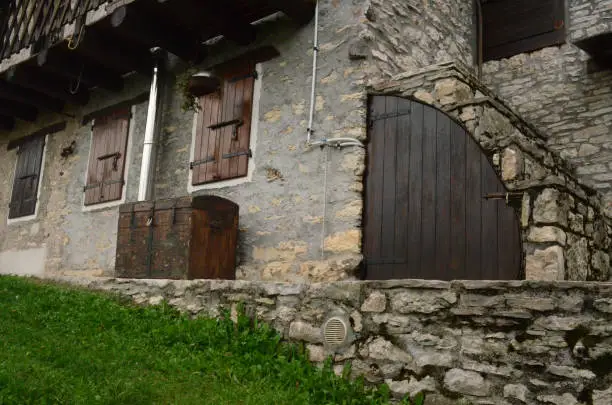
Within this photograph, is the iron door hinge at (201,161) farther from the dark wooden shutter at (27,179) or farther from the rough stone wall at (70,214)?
the dark wooden shutter at (27,179)

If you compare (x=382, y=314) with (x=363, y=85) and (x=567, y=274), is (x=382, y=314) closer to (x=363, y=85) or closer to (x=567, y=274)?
(x=567, y=274)

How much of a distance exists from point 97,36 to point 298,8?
3053 millimetres

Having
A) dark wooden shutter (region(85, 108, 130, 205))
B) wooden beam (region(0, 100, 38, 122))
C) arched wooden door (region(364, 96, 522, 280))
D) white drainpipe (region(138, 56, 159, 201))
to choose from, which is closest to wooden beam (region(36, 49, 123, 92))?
dark wooden shutter (region(85, 108, 130, 205))

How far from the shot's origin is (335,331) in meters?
4.05

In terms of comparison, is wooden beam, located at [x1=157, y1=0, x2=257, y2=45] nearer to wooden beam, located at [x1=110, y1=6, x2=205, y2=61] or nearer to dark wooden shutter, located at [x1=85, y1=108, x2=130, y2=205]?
wooden beam, located at [x1=110, y1=6, x2=205, y2=61]

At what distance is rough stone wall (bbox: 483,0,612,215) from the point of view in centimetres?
692

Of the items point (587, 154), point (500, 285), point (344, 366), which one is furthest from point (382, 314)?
point (587, 154)

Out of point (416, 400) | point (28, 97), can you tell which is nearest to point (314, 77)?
point (416, 400)

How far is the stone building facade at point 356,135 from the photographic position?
4867 millimetres

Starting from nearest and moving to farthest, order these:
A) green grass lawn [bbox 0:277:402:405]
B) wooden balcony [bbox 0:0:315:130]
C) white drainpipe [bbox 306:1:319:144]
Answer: green grass lawn [bbox 0:277:402:405] → white drainpipe [bbox 306:1:319:144] → wooden balcony [bbox 0:0:315:130]

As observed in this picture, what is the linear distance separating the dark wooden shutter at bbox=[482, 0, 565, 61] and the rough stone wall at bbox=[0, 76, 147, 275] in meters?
5.17

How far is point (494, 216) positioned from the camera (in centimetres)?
468

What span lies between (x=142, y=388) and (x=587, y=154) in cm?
588

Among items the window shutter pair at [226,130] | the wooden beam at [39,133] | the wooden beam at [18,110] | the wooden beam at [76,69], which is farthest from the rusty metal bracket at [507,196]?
the wooden beam at [18,110]
